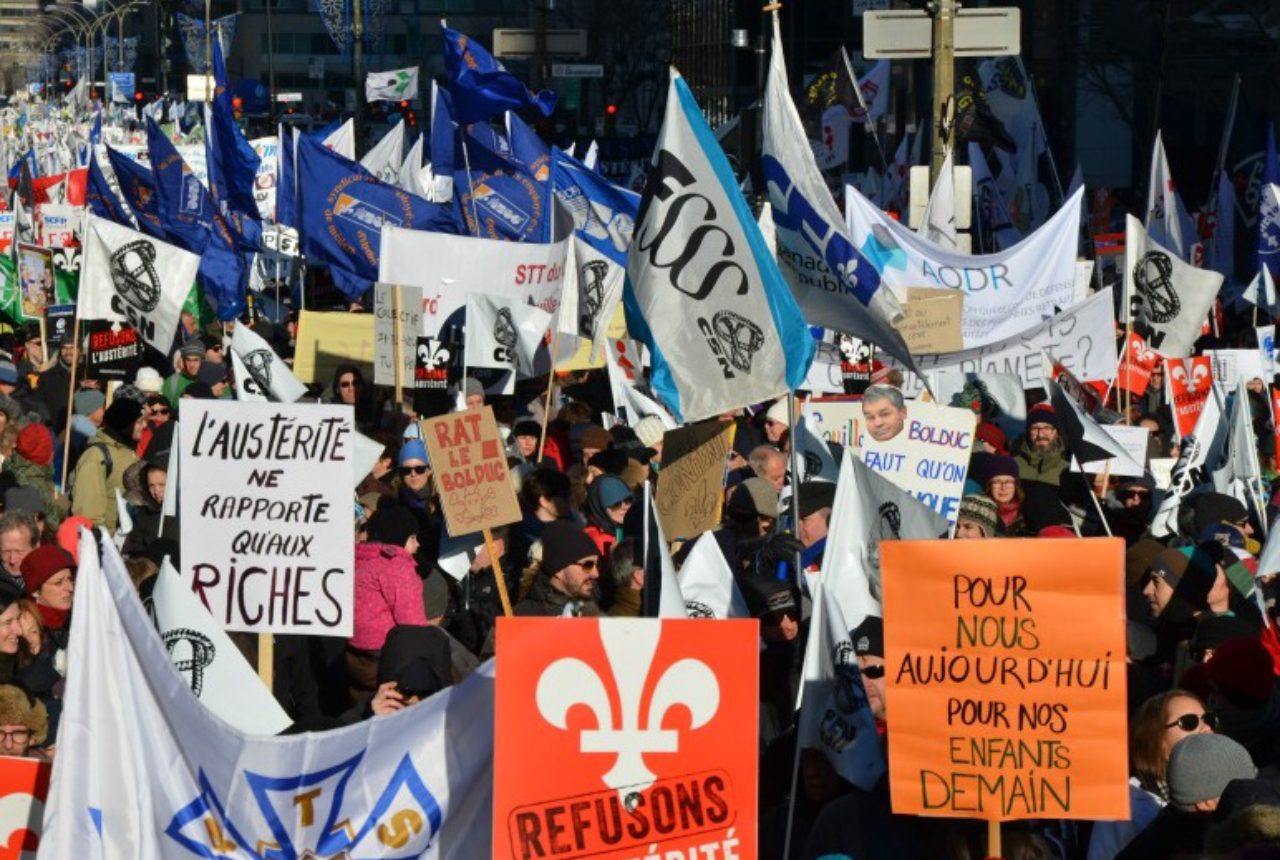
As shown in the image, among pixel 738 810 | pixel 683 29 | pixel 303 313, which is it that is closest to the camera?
pixel 738 810

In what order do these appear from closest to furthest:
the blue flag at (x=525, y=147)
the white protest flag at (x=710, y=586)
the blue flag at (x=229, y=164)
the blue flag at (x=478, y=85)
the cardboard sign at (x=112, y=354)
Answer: the white protest flag at (x=710, y=586) → the cardboard sign at (x=112, y=354) → the blue flag at (x=478, y=85) → the blue flag at (x=525, y=147) → the blue flag at (x=229, y=164)

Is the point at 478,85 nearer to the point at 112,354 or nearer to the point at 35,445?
the point at 112,354

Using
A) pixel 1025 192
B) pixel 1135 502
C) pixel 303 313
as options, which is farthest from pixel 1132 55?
pixel 1135 502

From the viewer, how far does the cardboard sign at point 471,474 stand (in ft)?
30.7

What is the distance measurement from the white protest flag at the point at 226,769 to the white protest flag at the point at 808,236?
4129 mm

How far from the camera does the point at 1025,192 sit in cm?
2711

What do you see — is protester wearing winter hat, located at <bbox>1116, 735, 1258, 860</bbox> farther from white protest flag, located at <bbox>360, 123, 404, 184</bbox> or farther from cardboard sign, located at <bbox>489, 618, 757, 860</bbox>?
white protest flag, located at <bbox>360, 123, 404, 184</bbox>

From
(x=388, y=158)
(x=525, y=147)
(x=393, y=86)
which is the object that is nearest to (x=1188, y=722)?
(x=525, y=147)

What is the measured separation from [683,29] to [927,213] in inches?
1569

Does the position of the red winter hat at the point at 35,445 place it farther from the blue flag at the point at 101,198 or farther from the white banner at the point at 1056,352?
the blue flag at the point at 101,198

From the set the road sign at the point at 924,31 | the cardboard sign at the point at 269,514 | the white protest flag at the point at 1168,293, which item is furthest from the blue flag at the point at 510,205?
the cardboard sign at the point at 269,514

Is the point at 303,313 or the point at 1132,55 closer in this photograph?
the point at 303,313

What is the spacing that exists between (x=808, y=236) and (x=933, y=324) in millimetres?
3385

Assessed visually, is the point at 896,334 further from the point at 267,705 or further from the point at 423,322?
the point at 423,322
